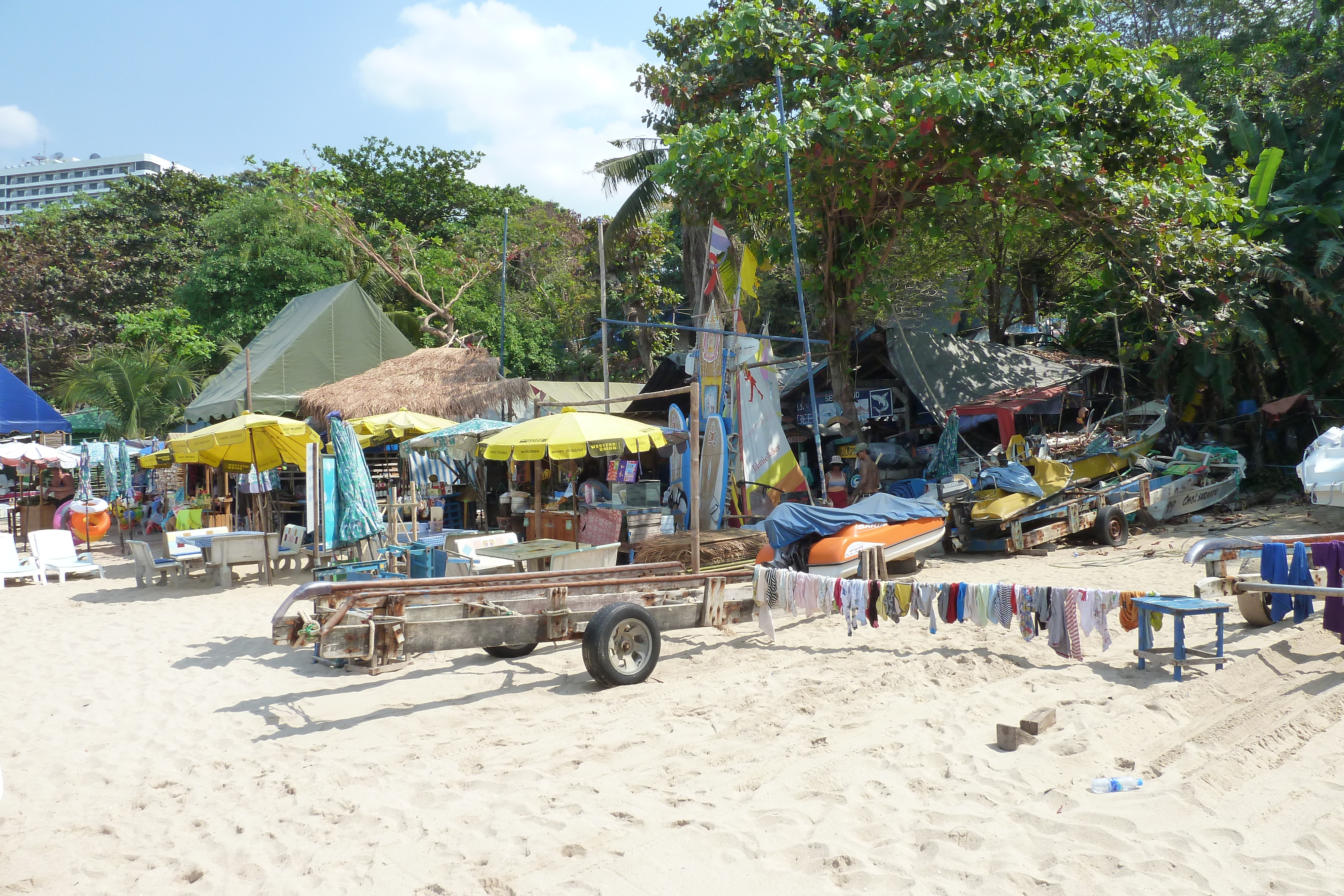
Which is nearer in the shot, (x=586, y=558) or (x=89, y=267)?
(x=586, y=558)

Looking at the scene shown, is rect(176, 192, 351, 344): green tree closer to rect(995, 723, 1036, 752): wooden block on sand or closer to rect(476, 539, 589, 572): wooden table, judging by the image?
rect(476, 539, 589, 572): wooden table

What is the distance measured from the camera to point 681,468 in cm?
1266

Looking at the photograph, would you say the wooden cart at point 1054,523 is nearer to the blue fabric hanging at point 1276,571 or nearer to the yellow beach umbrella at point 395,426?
the blue fabric hanging at point 1276,571

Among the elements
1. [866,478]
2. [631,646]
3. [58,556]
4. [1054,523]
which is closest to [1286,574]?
[631,646]

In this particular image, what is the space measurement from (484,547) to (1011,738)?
6.50 meters

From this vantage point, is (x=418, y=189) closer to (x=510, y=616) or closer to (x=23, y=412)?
(x=23, y=412)

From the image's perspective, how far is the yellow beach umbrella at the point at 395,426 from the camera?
1415cm

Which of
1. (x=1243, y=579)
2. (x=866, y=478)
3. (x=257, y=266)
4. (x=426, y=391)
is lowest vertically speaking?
(x=1243, y=579)

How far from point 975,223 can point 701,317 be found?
712 centimetres

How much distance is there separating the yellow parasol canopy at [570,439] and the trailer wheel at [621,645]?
363 centimetres

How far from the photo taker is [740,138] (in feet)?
41.1

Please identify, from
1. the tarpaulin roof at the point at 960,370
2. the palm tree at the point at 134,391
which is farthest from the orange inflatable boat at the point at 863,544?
the palm tree at the point at 134,391

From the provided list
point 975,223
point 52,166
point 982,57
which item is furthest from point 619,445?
point 52,166

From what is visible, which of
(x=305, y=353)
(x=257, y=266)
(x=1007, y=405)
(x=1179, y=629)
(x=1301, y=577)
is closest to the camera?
(x=1179, y=629)
